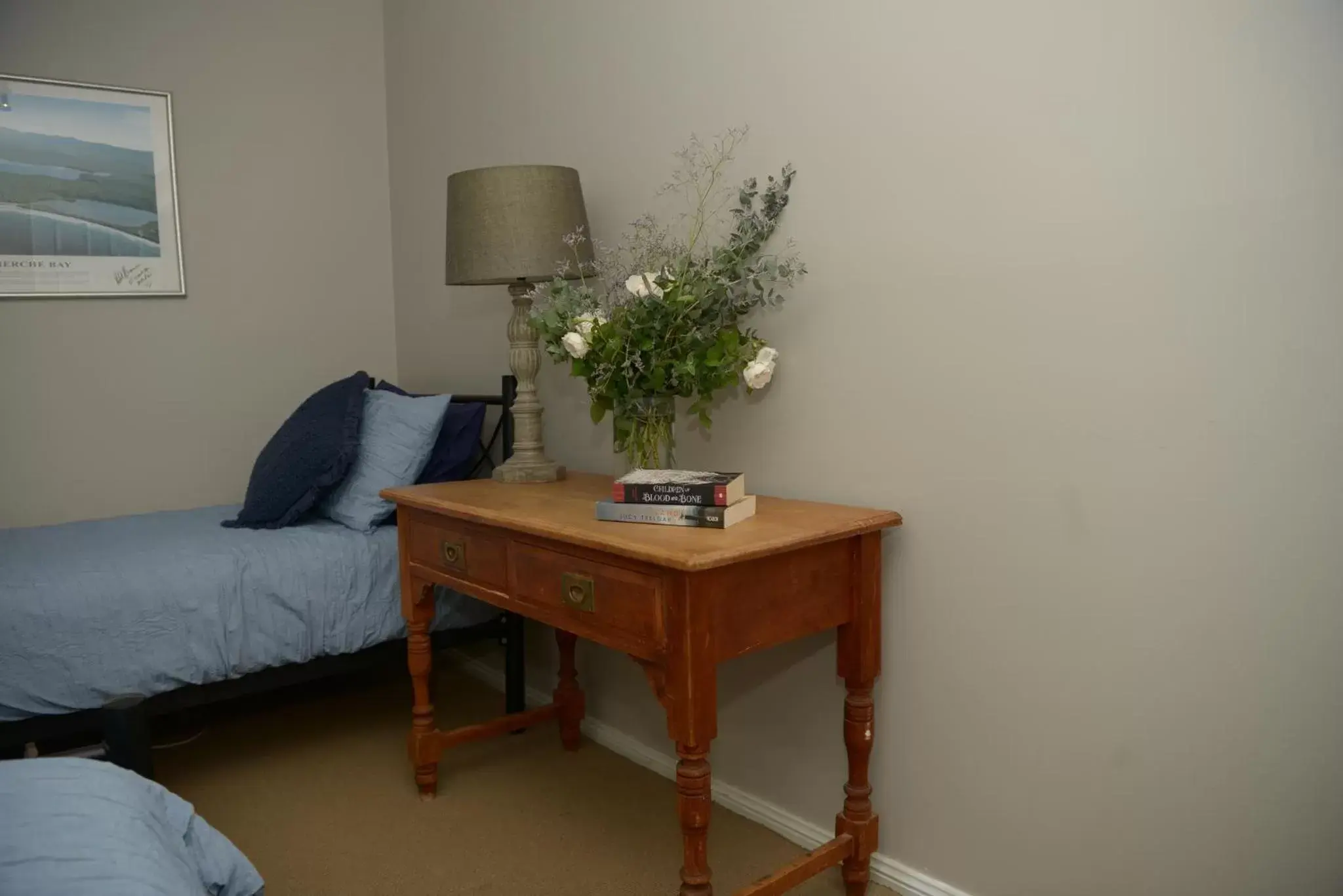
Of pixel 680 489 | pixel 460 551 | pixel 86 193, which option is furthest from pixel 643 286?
pixel 86 193

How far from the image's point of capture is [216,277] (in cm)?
337

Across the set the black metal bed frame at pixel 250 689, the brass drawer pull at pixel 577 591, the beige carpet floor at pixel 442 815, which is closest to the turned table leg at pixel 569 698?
the beige carpet floor at pixel 442 815

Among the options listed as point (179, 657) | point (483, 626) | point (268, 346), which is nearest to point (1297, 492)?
point (483, 626)

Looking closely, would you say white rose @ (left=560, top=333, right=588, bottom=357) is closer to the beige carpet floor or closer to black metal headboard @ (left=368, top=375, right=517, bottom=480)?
black metal headboard @ (left=368, top=375, right=517, bottom=480)

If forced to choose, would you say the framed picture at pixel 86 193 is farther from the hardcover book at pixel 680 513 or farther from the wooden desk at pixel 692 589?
the hardcover book at pixel 680 513

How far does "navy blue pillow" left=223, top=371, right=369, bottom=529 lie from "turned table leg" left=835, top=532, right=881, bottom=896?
5.03 feet

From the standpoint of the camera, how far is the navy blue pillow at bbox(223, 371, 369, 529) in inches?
107

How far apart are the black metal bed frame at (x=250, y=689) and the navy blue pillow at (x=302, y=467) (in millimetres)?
390

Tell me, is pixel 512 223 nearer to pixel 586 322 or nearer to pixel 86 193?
pixel 586 322

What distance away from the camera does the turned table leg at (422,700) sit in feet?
8.05

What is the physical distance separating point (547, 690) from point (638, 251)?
1.45 metres

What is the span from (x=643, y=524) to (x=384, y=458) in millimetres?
1191

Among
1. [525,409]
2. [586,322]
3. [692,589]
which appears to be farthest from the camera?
[525,409]
